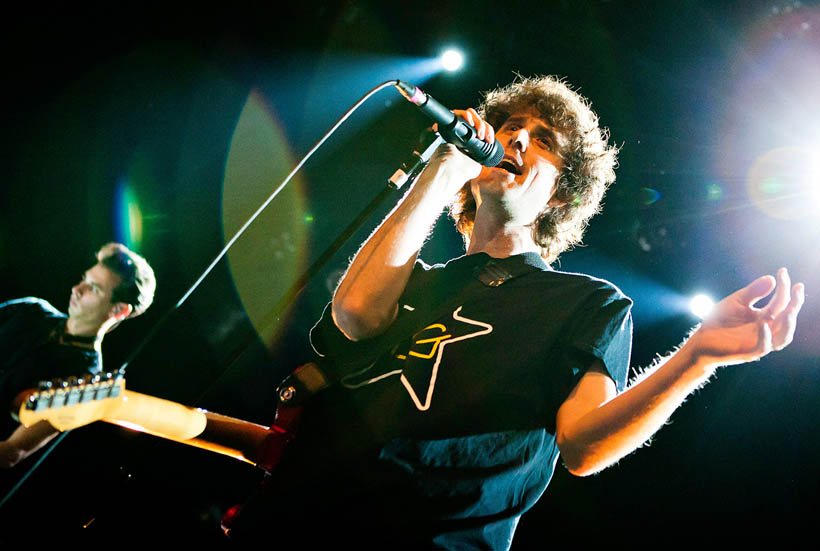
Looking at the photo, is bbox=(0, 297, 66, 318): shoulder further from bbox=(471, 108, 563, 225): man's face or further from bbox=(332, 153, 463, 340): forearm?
bbox=(471, 108, 563, 225): man's face

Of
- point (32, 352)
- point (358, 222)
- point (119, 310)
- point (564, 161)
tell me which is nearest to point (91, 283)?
point (119, 310)

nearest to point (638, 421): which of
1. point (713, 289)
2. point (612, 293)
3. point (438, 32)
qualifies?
point (612, 293)

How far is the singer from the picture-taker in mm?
927

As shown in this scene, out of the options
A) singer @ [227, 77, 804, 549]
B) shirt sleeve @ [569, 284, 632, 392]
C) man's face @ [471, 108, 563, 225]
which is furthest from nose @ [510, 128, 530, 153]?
shirt sleeve @ [569, 284, 632, 392]

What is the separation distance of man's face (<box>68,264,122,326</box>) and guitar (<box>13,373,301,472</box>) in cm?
91

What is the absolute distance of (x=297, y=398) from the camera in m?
1.34

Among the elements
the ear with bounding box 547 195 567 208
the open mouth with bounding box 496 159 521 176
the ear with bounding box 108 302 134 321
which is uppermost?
the ear with bounding box 547 195 567 208

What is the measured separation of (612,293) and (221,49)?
101 inches

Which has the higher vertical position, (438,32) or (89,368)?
(438,32)

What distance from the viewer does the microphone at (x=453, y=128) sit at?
1102 millimetres

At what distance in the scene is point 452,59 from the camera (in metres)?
2.99

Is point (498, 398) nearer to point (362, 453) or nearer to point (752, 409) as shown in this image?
point (362, 453)

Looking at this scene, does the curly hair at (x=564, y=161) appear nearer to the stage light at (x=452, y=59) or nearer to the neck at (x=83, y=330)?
the stage light at (x=452, y=59)

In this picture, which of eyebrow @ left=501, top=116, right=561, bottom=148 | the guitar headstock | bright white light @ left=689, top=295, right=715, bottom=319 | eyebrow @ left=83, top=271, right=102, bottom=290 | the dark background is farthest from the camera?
bright white light @ left=689, top=295, right=715, bottom=319
